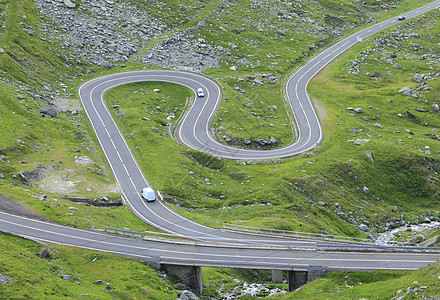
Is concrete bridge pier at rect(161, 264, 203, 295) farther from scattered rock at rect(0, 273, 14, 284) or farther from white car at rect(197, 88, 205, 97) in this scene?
white car at rect(197, 88, 205, 97)

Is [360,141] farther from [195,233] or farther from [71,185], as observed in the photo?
[71,185]

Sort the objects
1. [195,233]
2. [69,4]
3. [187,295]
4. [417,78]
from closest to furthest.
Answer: [187,295] → [195,233] → [417,78] → [69,4]

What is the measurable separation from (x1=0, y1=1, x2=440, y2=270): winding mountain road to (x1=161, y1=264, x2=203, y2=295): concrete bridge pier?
41.9 inches

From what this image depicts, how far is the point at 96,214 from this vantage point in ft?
255

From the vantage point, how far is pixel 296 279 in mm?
67438

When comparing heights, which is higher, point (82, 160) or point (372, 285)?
point (82, 160)

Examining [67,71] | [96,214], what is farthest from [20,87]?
[96,214]

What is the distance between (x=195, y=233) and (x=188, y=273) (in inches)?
398

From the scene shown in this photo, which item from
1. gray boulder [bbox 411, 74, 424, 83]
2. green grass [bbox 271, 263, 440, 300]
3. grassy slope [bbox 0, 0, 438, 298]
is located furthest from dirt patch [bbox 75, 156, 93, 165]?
gray boulder [bbox 411, 74, 424, 83]

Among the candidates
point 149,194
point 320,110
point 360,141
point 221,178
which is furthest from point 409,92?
point 149,194

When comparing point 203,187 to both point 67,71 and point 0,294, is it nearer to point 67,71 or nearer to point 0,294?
point 0,294

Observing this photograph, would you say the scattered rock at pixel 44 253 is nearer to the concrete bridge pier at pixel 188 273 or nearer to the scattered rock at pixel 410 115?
the concrete bridge pier at pixel 188 273

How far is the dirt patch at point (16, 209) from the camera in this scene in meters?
71.7

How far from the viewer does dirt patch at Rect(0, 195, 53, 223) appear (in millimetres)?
71650
